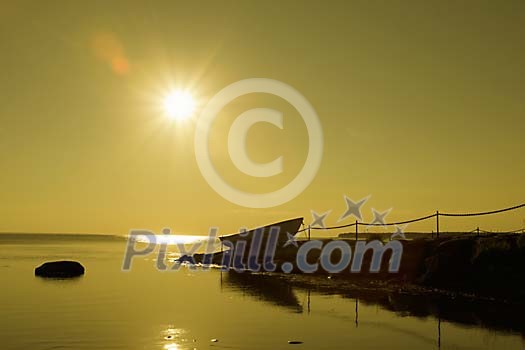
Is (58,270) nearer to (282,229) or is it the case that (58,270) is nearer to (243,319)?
(282,229)

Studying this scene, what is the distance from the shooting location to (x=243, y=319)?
74.6 feet

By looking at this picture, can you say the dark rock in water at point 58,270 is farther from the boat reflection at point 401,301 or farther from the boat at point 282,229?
the boat at point 282,229

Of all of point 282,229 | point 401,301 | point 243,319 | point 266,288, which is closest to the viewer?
point 243,319

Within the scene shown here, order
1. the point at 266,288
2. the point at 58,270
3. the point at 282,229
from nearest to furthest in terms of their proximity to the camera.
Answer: the point at 266,288 → the point at 58,270 → the point at 282,229

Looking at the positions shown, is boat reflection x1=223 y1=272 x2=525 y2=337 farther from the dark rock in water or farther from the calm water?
the dark rock in water

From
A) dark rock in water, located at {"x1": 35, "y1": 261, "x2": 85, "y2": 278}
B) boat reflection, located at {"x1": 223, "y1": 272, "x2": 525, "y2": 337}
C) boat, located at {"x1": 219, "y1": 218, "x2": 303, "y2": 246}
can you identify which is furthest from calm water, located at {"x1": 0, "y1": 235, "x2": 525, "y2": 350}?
boat, located at {"x1": 219, "y1": 218, "x2": 303, "y2": 246}

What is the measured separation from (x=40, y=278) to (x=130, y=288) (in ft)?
32.5

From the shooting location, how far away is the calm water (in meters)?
17.6

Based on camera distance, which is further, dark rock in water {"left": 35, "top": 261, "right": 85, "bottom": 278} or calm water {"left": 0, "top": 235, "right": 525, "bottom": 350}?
dark rock in water {"left": 35, "top": 261, "right": 85, "bottom": 278}

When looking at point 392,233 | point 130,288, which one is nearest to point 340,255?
point 392,233

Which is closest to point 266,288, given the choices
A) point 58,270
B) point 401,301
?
point 401,301

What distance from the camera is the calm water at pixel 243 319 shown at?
57.8ft

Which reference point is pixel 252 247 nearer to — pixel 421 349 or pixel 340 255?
pixel 340 255

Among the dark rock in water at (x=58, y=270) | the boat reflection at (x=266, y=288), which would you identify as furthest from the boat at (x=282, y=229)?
the dark rock in water at (x=58, y=270)
